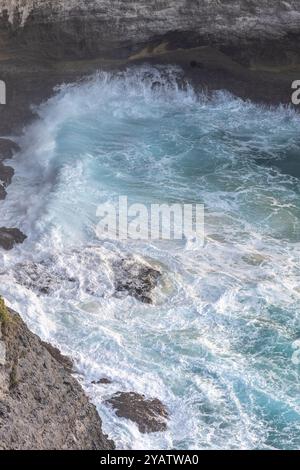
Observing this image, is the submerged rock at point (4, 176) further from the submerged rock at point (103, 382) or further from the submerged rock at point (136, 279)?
the submerged rock at point (103, 382)

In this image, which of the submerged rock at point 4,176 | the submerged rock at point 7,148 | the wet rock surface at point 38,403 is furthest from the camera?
the submerged rock at point 7,148

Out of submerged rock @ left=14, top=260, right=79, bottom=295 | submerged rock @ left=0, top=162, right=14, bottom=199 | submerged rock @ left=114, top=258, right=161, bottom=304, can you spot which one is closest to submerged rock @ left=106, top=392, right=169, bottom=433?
submerged rock @ left=114, top=258, right=161, bottom=304

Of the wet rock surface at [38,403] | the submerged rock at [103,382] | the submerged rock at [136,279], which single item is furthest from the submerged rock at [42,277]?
the wet rock surface at [38,403]

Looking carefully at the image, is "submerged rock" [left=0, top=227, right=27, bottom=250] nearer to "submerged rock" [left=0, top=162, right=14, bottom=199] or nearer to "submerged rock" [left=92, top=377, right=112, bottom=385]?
"submerged rock" [left=0, top=162, right=14, bottom=199]

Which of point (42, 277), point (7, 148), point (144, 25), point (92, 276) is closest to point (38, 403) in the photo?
point (42, 277)

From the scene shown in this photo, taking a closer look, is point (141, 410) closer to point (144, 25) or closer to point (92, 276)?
point (92, 276)
